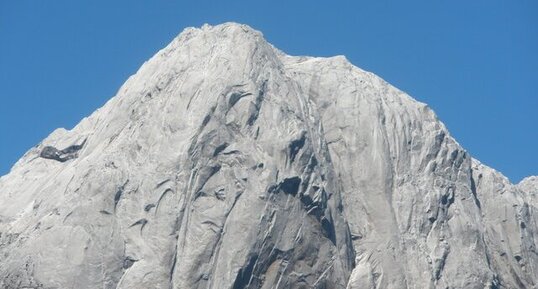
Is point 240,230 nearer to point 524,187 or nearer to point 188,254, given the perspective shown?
point 188,254

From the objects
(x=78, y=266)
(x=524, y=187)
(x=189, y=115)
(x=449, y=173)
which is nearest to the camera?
(x=78, y=266)

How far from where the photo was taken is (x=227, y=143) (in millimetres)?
56500

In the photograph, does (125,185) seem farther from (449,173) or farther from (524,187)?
(524,187)

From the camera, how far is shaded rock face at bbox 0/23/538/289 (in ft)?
179

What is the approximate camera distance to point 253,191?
182 ft

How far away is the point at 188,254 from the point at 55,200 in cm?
552

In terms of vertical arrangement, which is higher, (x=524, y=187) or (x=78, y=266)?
(x=524, y=187)

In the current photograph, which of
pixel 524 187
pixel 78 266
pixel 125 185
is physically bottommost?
pixel 78 266

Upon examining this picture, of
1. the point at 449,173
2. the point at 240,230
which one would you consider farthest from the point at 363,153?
the point at 240,230

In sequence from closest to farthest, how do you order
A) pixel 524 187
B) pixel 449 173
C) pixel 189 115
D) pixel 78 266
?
pixel 78 266 → pixel 189 115 → pixel 449 173 → pixel 524 187

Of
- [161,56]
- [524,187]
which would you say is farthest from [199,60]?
[524,187]

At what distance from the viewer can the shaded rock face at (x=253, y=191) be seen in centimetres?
5447

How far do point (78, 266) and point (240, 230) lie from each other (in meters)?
5.49

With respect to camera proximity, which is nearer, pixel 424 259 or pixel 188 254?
pixel 188 254
